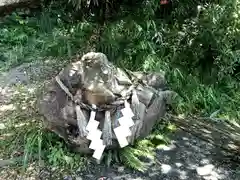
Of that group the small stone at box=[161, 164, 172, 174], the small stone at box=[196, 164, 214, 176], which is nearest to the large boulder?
the small stone at box=[161, 164, 172, 174]

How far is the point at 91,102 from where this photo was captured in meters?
3.20

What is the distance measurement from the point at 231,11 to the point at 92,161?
236cm

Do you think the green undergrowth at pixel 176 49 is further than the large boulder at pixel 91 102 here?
Yes

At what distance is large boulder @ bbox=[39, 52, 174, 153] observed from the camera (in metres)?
3.18

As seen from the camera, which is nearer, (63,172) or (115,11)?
(63,172)

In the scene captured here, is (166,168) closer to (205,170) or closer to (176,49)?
(205,170)

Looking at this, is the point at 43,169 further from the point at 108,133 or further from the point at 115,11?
the point at 115,11

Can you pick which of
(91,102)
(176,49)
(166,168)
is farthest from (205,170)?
(176,49)

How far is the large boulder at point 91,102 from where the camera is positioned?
3.18 m

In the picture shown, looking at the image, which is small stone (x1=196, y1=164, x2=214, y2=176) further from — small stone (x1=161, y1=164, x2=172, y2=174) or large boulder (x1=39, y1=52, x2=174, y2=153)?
large boulder (x1=39, y1=52, x2=174, y2=153)

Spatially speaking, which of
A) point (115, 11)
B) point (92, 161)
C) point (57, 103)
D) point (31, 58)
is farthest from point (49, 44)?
point (92, 161)

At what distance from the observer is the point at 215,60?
452 cm

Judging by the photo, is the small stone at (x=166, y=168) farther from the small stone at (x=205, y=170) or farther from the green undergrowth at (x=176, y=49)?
the green undergrowth at (x=176, y=49)

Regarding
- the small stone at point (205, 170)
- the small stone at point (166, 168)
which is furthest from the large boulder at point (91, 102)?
the small stone at point (205, 170)
